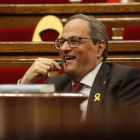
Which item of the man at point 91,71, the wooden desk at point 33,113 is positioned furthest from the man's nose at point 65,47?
the wooden desk at point 33,113

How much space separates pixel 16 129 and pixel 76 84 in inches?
13.2

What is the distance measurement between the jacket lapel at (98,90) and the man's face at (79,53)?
2 cm

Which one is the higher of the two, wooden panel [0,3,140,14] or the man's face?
wooden panel [0,3,140,14]

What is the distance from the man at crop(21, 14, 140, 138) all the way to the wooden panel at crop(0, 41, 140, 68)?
0.10m

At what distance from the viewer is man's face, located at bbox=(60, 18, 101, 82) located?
0.48 meters

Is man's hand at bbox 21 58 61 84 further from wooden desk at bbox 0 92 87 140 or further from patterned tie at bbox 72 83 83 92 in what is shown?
wooden desk at bbox 0 92 87 140

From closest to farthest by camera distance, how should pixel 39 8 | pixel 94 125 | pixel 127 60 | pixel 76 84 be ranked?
pixel 94 125, pixel 76 84, pixel 127 60, pixel 39 8

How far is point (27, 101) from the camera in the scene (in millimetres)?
161

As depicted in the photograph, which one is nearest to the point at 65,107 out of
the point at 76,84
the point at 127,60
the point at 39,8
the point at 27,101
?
the point at 27,101

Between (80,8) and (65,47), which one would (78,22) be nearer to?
(65,47)

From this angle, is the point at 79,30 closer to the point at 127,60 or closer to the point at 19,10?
the point at 127,60

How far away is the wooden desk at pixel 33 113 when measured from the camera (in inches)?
6.1

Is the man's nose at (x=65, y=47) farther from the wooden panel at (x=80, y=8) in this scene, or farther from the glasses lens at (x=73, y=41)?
the wooden panel at (x=80, y=8)

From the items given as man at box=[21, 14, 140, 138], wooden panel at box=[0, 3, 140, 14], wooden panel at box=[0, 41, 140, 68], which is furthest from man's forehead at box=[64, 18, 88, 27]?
wooden panel at box=[0, 3, 140, 14]
